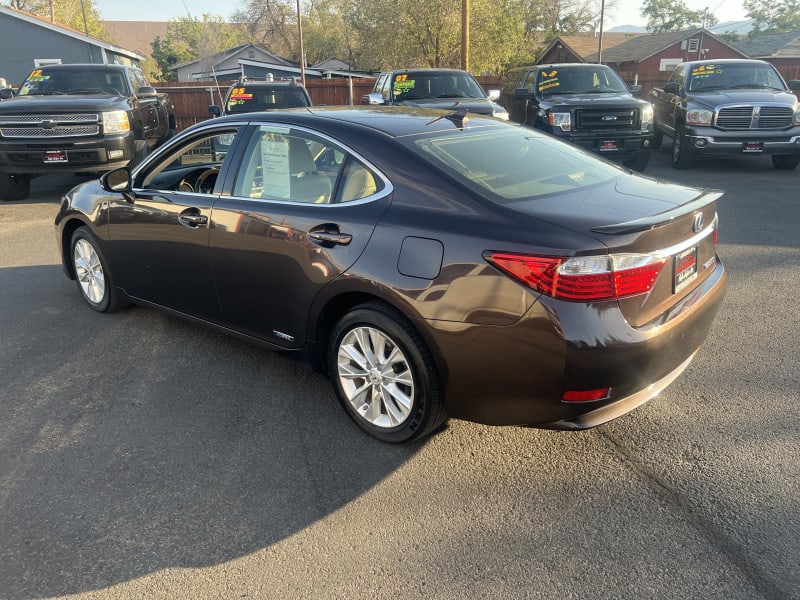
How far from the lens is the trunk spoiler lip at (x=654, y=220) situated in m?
2.73

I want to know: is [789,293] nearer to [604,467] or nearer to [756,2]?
[604,467]

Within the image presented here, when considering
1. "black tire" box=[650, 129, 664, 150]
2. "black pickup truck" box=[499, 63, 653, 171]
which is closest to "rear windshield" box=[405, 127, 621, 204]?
"black pickup truck" box=[499, 63, 653, 171]

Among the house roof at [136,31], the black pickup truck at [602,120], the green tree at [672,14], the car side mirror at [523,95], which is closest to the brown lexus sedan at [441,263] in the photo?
the black pickup truck at [602,120]

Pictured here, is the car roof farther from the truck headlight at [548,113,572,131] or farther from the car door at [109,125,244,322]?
the truck headlight at [548,113,572,131]

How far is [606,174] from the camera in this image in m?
3.68

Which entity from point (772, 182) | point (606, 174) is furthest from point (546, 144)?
point (772, 182)

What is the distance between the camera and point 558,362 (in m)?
2.71

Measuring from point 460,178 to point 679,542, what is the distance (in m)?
1.82

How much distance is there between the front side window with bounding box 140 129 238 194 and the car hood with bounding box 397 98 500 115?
20.3 ft

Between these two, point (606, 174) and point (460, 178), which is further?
point (606, 174)

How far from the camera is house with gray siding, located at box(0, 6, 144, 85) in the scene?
1136 inches

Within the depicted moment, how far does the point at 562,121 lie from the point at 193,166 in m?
8.10

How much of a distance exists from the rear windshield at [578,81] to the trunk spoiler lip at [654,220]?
33.5 ft

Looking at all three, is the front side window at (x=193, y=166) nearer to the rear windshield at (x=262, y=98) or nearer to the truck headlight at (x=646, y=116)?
the rear windshield at (x=262, y=98)
